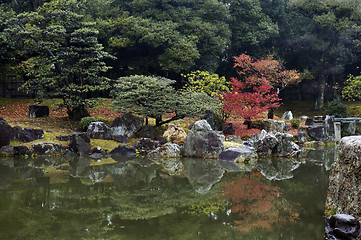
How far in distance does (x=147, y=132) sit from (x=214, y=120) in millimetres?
3730

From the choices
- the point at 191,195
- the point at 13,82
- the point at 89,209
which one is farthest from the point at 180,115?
the point at 13,82

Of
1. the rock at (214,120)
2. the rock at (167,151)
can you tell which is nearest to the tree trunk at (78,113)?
the rock at (167,151)

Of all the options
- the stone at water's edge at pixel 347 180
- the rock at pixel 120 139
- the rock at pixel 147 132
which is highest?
the stone at water's edge at pixel 347 180

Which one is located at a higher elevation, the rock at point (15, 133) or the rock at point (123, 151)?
the rock at point (15, 133)

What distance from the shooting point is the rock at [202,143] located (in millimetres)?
11570

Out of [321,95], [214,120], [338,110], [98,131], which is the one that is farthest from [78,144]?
[321,95]

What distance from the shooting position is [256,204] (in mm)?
6129

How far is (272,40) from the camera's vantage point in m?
26.7

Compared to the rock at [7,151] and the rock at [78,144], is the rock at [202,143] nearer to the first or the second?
the rock at [78,144]

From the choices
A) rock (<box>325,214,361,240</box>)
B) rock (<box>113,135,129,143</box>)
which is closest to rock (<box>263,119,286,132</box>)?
rock (<box>113,135,129,143</box>)

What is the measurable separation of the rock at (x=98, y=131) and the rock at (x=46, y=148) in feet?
5.23

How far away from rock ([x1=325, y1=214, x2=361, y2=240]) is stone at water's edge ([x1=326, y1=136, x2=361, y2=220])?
239 mm

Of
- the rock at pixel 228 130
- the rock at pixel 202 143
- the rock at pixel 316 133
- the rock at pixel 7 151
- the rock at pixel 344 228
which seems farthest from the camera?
the rock at pixel 316 133

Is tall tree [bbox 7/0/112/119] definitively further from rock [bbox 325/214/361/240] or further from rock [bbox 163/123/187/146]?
rock [bbox 325/214/361/240]
